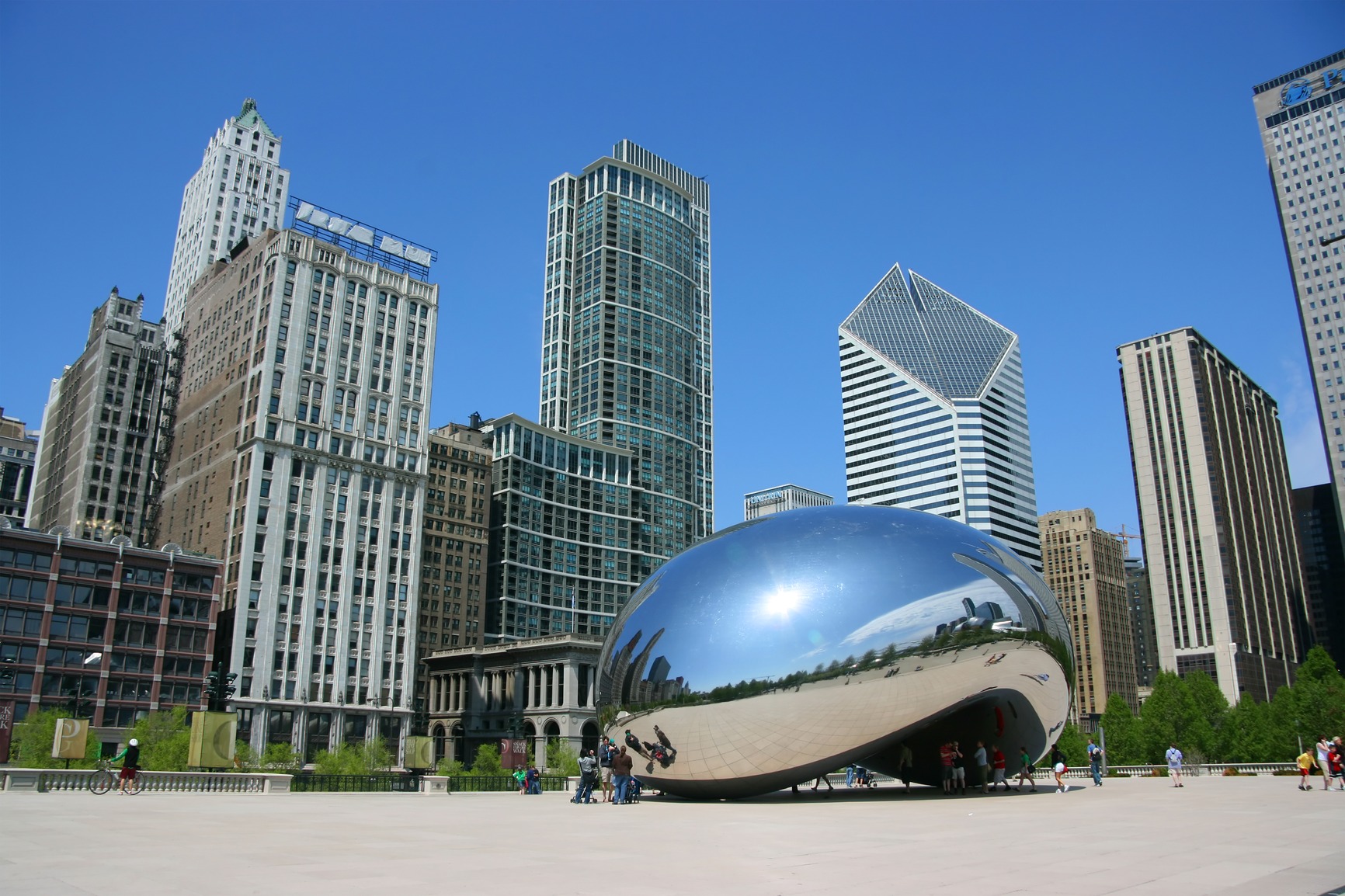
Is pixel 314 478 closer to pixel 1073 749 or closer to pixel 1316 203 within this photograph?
pixel 1073 749

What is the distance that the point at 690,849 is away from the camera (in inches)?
543

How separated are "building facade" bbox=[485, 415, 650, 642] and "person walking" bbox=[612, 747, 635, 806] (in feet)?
424

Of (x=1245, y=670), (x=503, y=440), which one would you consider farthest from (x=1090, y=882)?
(x=1245, y=670)

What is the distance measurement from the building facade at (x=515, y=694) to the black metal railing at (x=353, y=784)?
67.9 meters

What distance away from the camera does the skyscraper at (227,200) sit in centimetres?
17362

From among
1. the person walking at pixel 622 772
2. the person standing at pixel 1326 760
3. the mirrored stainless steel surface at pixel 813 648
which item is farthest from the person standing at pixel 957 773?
the person standing at pixel 1326 760

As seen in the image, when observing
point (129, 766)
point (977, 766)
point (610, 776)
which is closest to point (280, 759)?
point (129, 766)

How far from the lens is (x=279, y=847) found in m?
13.6

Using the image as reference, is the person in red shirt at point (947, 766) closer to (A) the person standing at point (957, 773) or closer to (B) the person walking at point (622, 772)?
(A) the person standing at point (957, 773)

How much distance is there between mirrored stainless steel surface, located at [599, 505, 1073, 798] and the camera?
901 inches

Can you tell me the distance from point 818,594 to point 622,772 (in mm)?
7502

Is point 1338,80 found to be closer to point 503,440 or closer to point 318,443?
point 503,440

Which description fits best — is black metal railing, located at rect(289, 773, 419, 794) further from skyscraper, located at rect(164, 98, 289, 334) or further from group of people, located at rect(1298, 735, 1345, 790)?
skyscraper, located at rect(164, 98, 289, 334)

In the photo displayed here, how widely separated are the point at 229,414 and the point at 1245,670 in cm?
17711
